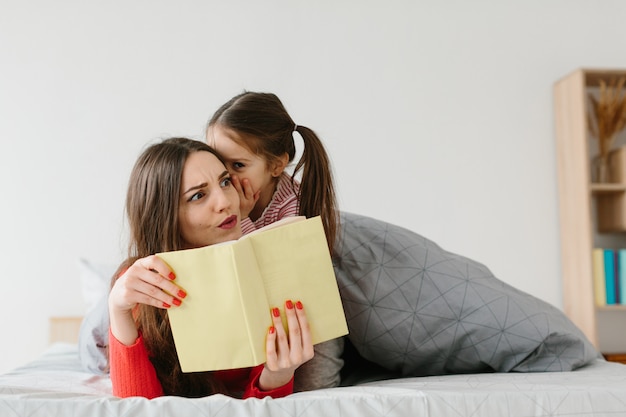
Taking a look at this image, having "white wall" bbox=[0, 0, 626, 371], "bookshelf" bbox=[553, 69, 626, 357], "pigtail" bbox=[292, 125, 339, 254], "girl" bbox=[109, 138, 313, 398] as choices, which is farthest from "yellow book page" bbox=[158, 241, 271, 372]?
"bookshelf" bbox=[553, 69, 626, 357]

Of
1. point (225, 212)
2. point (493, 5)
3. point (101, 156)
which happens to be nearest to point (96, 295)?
point (101, 156)

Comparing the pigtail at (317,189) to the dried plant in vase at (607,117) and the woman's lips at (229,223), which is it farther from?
the dried plant in vase at (607,117)

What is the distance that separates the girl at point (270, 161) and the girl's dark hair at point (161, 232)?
5.2 inches

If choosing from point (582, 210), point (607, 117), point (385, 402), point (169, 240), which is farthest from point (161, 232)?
point (607, 117)

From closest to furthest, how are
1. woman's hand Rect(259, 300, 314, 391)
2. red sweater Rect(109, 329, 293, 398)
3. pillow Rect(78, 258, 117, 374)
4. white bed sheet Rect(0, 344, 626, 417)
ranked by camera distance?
white bed sheet Rect(0, 344, 626, 417)
woman's hand Rect(259, 300, 314, 391)
red sweater Rect(109, 329, 293, 398)
pillow Rect(78, 258, 117, 374)

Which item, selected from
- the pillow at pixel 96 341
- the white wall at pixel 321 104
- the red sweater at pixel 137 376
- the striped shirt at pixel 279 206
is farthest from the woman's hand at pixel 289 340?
the white wall at pixel 321 104

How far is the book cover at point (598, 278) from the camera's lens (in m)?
2.77

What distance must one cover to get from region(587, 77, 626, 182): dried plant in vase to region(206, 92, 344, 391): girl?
1946 mm

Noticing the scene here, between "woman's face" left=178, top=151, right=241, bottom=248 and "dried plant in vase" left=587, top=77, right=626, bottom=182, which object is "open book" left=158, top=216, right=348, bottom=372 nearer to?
"woman's face" left=178, top=151, right=241, bottom=248

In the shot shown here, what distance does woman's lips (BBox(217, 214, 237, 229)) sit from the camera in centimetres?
116

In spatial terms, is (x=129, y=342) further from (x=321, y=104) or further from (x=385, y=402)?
(x=321, y=104)

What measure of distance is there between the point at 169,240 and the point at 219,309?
0.23 metres

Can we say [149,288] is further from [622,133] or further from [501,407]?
[622,133]

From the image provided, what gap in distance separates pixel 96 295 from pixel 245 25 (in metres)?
1.23
